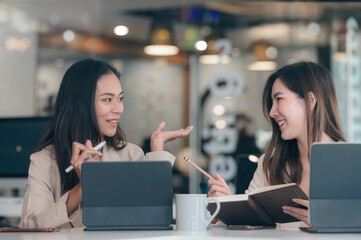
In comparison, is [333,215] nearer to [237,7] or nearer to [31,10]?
[237,7]

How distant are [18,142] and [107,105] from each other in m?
1.71

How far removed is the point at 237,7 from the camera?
603 centimetres

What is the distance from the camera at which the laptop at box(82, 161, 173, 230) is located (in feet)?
5.86

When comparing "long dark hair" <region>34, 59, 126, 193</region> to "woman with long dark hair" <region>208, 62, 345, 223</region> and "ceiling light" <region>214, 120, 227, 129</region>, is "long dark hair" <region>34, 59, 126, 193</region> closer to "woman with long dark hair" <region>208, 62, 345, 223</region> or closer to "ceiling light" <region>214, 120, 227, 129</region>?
"woman with long dark hair" <region>208, 62, 345, 223</region>

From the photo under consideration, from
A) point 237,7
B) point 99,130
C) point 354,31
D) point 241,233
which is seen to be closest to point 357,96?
point 354,31

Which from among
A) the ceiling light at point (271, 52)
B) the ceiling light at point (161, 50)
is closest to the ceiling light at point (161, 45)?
the ceiling light at point (161, 50)

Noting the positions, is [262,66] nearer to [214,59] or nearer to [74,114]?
[214,59]

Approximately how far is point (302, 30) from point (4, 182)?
3481 mm

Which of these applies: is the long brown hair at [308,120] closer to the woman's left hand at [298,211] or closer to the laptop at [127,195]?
the woman's left hand at [298,211]

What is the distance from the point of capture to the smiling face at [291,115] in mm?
2422

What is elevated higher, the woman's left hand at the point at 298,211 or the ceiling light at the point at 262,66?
the ceiling light at the point at 262,66

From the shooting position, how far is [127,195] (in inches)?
71.1

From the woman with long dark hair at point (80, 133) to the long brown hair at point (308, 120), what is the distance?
1.73 ft

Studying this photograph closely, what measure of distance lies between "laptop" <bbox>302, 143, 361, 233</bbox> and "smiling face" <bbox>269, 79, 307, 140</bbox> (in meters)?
0.71
